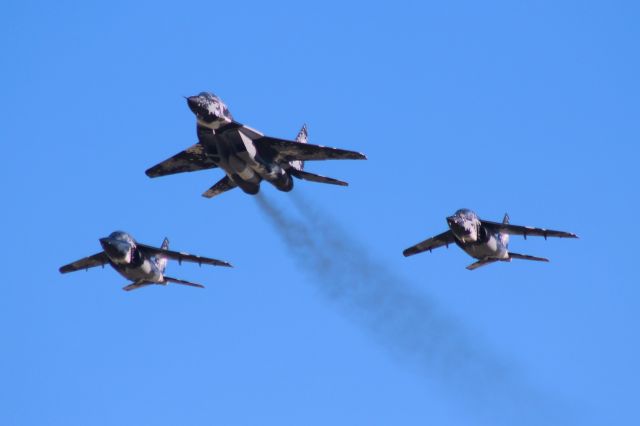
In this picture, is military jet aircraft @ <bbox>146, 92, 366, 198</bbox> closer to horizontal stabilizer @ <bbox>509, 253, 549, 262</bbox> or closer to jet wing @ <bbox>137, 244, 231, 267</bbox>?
jet wing @ <bbox>137, 244, 231, 267</bbox>

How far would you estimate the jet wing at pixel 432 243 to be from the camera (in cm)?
8138

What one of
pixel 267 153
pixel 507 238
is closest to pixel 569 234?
pixel 507 238

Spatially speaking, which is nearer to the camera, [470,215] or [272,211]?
[470,215]

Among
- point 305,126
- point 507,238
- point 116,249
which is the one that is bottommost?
point 116,249

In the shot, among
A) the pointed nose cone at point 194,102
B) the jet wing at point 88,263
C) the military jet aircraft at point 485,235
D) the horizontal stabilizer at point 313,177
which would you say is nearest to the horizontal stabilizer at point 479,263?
the military jet aircraft at point 485,235

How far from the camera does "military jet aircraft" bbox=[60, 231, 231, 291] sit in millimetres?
77875

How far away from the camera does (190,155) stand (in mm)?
81312

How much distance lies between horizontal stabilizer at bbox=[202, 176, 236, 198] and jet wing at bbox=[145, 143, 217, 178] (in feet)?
4.25

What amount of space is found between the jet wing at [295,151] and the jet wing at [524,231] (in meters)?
8.28

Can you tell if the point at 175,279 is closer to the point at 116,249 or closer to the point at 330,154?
the point at 116,249

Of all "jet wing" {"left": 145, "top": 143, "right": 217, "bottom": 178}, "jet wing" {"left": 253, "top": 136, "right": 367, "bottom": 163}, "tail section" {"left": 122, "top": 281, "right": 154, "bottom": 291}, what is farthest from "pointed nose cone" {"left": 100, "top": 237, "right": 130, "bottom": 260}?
"jet wing" {"left": 253, "top": 136, "right": 367, "bottom": 163}

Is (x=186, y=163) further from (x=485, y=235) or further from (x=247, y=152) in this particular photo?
(x=485, y=235)

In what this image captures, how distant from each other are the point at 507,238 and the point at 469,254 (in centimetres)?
253

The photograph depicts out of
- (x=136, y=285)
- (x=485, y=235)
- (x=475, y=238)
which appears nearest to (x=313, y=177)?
(x=475, y=238)
